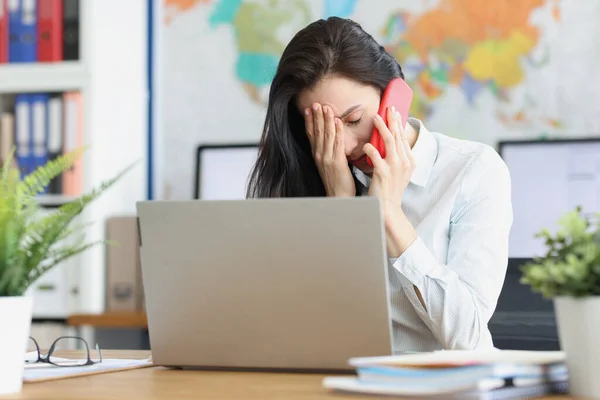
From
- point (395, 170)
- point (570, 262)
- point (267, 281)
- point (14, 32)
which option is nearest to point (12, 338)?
point (267, 281)

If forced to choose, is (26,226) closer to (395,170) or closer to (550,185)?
(395,170)

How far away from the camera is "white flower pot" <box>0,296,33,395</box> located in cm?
108

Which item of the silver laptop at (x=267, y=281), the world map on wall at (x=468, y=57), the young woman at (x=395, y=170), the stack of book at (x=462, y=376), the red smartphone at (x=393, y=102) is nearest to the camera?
the stack of book at (x=462, y=376)

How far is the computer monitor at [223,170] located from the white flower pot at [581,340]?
2321 mm

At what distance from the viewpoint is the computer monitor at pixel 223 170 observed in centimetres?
326

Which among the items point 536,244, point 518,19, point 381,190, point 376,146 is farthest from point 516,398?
point 518,19

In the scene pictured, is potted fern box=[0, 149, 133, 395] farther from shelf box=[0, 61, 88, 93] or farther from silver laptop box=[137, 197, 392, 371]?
shelf box=[0, 61, 88, 93]

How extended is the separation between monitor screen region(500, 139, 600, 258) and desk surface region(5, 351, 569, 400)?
5.95 ft

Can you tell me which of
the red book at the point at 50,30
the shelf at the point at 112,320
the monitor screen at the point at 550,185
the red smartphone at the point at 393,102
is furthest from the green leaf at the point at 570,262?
the red book at the point at 50,30

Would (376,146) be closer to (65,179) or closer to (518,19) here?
(518,19)

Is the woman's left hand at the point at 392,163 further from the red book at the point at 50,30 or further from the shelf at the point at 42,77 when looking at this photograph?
the red book at the point at 50,30

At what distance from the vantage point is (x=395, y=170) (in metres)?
1.69

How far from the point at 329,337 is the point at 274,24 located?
2254 millimetres

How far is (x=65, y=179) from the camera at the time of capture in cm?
321
